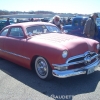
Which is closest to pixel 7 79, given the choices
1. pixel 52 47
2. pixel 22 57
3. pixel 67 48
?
pixel 22 57

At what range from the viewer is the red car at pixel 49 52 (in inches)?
154

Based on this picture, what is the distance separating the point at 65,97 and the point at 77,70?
76 centimetres

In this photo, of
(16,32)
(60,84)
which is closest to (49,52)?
(60,84)

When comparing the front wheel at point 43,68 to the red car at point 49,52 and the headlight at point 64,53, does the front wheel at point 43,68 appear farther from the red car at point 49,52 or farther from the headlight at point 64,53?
the headlight at point 64,53

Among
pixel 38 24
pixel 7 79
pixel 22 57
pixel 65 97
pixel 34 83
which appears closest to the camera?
pixel 65 97

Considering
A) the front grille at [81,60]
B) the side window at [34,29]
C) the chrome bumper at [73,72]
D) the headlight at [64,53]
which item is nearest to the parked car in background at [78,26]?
the side window at [34,29]

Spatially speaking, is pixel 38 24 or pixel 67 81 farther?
pixel 38 24

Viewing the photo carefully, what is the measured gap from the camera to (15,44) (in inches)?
203

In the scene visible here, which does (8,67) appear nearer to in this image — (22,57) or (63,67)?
(22,57)

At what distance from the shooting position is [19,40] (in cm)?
502

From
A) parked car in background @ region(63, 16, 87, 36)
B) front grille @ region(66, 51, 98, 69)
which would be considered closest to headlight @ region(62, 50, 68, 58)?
front grille @ region(66, 51, 98, 69)

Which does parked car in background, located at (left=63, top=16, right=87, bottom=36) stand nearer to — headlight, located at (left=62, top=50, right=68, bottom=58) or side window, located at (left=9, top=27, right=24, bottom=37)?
side window, located at (left=9, top=27, right=24, bottom=37)

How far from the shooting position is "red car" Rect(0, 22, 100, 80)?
12.8ft

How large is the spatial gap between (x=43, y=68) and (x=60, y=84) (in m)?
0.60
